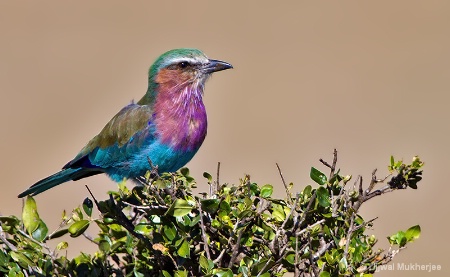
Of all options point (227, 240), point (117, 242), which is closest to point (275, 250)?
point (227, 240)

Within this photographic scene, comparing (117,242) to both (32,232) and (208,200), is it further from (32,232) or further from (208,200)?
(208,200)

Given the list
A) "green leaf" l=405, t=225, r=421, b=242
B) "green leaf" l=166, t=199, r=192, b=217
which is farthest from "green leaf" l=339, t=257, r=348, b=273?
"green leaf" l=166, t=199, r=192, b=217

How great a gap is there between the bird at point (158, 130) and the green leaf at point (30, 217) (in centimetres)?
157

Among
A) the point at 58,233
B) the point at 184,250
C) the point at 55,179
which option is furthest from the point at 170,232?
the point at 55,179

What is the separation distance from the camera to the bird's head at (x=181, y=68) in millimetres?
4938

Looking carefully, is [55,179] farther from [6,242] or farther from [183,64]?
[6,242]

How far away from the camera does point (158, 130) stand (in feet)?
15.3

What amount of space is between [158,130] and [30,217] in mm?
1759

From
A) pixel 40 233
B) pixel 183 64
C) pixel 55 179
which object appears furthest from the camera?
pixel 183 64

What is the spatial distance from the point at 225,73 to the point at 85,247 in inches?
267

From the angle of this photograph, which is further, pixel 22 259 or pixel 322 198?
→ pixel 22 259

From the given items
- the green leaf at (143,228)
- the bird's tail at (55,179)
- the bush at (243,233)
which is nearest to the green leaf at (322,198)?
the bush at (243,233)

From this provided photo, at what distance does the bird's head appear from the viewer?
4938mm

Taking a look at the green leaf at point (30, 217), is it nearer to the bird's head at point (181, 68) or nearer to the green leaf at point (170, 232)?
the green leaf at point (170, 232)
